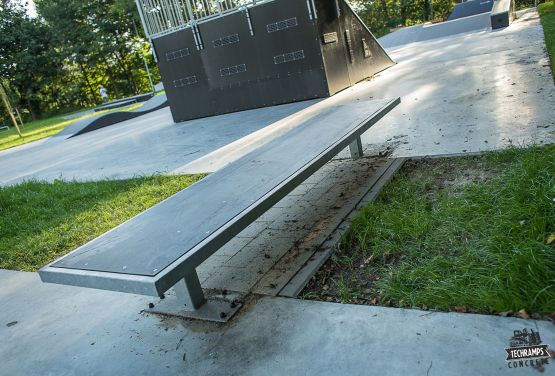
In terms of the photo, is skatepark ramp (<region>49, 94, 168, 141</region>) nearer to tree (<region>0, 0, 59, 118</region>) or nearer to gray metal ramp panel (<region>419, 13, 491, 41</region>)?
gray metal ramp panel (<region>419, 13, 491, 41</region>)

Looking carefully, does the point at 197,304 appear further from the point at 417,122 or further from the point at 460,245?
the point at 417,122

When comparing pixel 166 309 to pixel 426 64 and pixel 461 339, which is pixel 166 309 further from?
pixel 426 64

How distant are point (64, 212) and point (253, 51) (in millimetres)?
6812

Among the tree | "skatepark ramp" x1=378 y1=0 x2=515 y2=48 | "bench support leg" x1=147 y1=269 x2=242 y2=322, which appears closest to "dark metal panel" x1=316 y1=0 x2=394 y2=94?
"skatepark ramp" x1=378 y1=0 x2=515 y2=48

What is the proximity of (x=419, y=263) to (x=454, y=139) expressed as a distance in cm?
263

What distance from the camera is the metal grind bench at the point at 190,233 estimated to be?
6.95ft

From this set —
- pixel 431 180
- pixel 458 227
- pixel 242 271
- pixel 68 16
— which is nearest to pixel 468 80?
pixel 431 180

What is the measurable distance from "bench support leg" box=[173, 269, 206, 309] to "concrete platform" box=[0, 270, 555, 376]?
13cm

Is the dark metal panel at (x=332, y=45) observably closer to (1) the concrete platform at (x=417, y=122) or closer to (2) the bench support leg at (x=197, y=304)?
(1) the concrete platform at (x=417, y=122)

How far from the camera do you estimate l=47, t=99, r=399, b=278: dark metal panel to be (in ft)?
7.24

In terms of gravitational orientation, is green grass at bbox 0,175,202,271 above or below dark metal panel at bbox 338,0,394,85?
below

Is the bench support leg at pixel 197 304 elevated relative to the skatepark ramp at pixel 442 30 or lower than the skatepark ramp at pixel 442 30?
lower

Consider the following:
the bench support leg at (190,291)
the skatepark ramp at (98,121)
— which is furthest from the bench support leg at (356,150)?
the skatepark ramp at (98,121)

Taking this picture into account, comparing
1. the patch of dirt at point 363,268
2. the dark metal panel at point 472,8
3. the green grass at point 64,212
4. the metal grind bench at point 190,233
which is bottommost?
the patch of dirt at point 363,268
